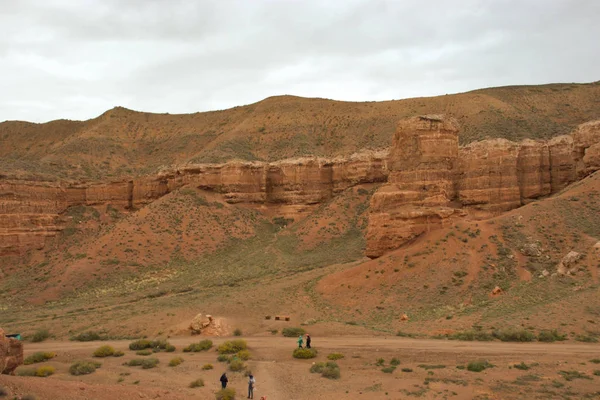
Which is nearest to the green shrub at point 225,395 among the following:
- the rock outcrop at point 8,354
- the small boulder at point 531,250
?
the rock outcrop at point 8,354

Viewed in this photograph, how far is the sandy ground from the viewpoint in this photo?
52.3ft

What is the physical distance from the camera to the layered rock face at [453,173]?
33.1m

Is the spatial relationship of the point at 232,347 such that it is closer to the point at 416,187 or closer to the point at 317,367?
the point at 317,367

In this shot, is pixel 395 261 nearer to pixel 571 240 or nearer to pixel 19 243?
pixel 571 240

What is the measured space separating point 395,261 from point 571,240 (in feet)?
34.5

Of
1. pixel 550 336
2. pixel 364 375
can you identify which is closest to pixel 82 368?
pixel 364 375

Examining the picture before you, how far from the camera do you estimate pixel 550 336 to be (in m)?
22.6

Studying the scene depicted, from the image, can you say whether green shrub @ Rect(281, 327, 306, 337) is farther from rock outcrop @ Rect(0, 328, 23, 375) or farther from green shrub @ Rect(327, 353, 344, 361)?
rock outcrop @ Rect(0, 328, 23, 375)

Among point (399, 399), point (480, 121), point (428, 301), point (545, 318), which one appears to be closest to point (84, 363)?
point (399, 399)

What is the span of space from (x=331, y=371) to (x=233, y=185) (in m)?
43.4

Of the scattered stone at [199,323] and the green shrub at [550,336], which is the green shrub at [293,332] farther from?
the green shrub at [550,336]

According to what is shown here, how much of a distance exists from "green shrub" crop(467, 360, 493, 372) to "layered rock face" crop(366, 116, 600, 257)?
569 inches

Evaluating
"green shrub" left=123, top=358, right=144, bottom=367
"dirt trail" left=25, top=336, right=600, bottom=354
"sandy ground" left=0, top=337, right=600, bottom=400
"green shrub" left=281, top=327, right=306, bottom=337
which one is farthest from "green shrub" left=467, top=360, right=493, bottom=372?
"green shrub" left=123, top=358, right=144, bottom=367

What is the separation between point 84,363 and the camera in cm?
2122
